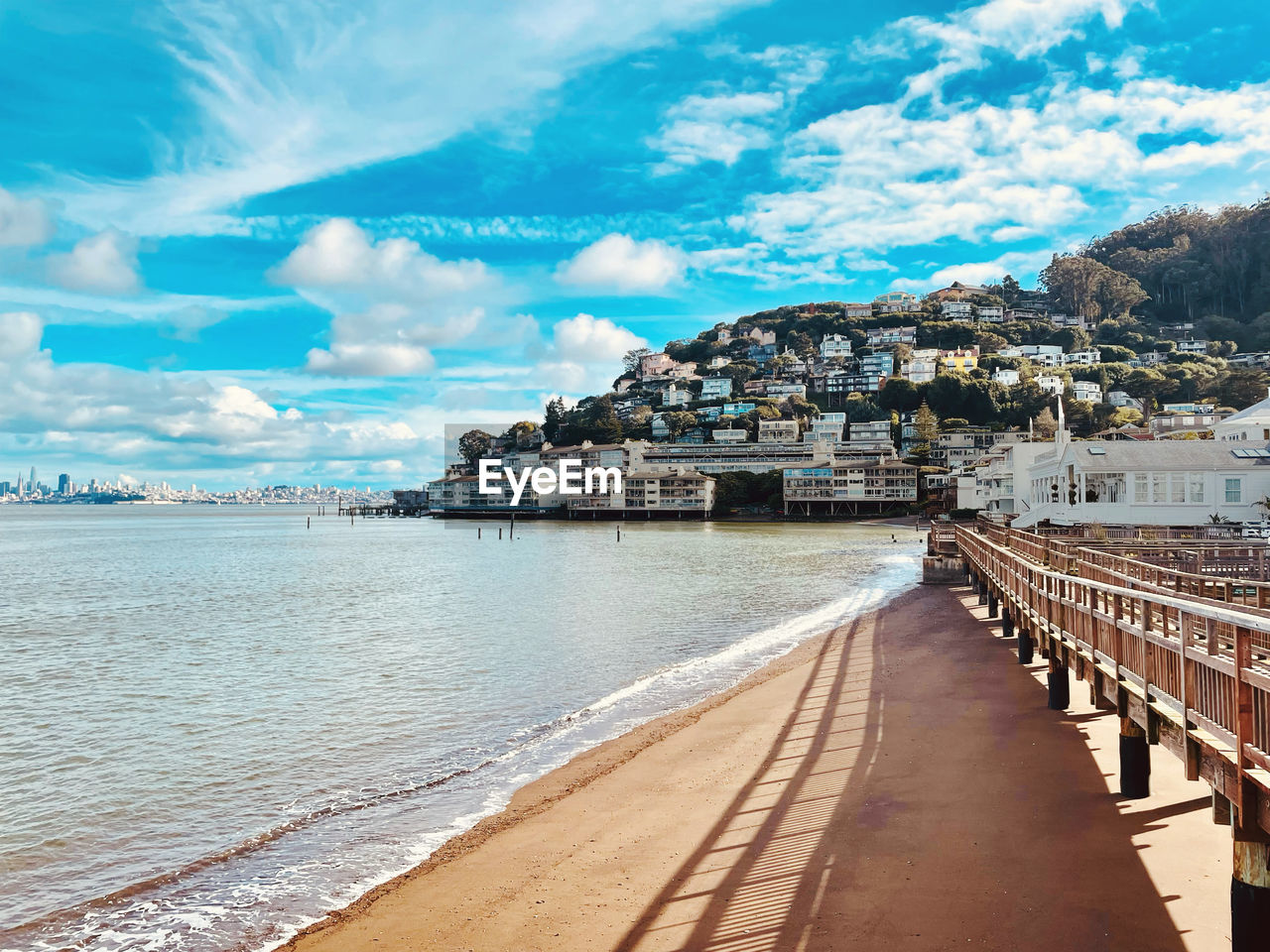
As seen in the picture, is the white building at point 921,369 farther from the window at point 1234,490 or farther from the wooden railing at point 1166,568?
the wooden railing at point 1166,568

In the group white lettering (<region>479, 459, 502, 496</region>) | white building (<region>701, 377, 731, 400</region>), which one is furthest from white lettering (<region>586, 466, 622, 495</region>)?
white building (<region>701, 377, 731, 400</region>)

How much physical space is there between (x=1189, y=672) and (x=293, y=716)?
612 inches

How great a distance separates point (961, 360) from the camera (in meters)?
174

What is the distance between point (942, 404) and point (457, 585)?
129260 millimetres

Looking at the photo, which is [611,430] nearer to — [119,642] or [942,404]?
[942,404]

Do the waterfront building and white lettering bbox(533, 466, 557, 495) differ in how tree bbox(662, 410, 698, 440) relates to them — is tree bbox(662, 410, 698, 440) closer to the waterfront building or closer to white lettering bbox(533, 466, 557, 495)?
white lettering bbox(533, 466, 557, 495)

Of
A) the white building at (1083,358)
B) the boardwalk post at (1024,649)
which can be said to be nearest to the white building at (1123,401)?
the white building at (1083,358)

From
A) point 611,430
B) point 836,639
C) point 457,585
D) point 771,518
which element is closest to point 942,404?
point 771,518

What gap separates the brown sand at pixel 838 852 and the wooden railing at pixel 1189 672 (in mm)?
1287

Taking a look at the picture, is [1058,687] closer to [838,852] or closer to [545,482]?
[838,852]

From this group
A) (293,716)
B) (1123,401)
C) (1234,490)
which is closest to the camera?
(293,716)

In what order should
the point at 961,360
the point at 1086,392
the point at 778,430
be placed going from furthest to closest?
the point at 961,360, the point at 778,430, the point at 1086,392

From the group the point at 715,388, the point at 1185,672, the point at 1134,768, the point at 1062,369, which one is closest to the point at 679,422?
the point at 715,388

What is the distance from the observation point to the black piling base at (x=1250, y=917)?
5852 mm
